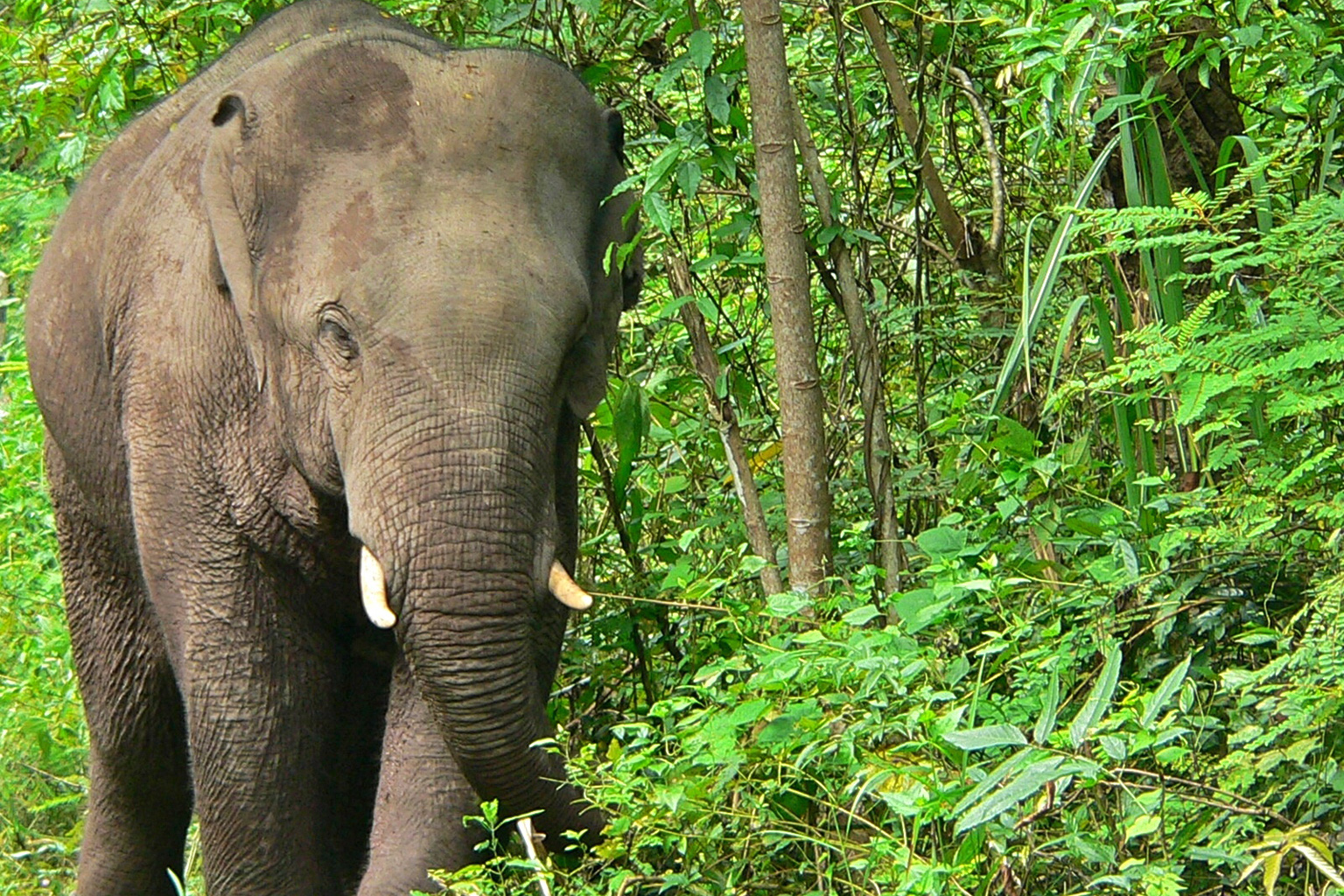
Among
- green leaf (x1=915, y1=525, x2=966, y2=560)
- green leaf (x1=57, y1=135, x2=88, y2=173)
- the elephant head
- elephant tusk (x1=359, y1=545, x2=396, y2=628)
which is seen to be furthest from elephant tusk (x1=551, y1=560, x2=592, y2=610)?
green leaf (x1=57, y1=135, x2=88, y2=173)

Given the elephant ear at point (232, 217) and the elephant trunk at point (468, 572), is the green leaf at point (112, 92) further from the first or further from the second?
the elephant trunk at point (468, 572)

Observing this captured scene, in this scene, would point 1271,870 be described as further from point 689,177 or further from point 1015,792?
point 689,177

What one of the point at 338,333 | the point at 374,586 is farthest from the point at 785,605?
the point at 338,333

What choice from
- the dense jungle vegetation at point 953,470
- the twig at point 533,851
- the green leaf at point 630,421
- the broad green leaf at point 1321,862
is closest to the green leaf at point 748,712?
the dense jungle vegetation at point 953,470

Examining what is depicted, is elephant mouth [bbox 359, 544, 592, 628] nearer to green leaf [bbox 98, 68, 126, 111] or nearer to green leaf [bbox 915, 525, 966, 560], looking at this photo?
green leaf [bbox 915, 525, 966, 560]

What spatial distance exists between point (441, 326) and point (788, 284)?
0.84 m

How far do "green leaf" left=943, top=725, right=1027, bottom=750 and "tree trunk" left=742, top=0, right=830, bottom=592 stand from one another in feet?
4.13

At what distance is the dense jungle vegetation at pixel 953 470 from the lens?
281cm

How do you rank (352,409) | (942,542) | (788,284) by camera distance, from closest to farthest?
(352,409) < (942,542) < (788,284)

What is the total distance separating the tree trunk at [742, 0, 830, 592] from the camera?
389cm

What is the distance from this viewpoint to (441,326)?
133 inches

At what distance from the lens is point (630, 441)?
4473 millimetres

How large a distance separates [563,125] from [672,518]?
1.56 metres

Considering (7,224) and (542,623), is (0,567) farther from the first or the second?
(542,623)
